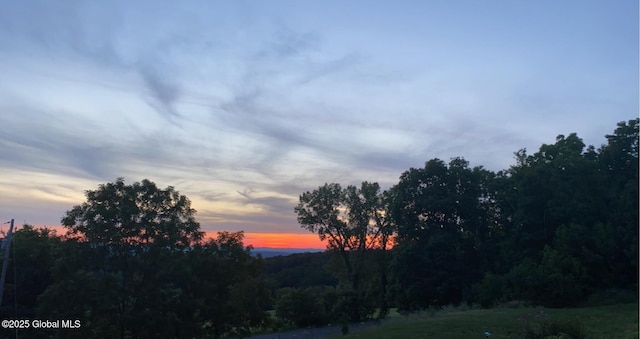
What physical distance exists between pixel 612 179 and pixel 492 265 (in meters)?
12.8

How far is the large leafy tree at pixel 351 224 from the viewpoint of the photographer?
205ft

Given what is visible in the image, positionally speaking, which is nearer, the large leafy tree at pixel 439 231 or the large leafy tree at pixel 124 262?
the large leafy tree at pixel 124 262

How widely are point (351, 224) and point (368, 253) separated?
13.1 ft

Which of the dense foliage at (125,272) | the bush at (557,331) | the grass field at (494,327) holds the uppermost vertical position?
the dense foliage at (125,272)

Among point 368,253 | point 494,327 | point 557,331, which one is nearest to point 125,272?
point 494,327

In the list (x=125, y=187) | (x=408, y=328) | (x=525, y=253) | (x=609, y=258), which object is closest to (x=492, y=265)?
(x=525, y=253)

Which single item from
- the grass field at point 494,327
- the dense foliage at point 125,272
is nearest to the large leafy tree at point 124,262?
the dense foliage at point 125,272

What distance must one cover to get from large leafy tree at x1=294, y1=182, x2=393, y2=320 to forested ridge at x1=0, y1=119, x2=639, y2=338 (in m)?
0.15

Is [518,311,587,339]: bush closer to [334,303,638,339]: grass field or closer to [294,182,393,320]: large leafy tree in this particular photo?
[334,303,638,339]: grass field

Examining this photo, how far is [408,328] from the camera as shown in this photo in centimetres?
2389

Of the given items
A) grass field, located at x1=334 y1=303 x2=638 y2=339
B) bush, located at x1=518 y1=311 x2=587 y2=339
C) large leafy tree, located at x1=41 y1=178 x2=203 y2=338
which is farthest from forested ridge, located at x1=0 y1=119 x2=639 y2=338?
bush, located at x1=518 y1=311 x2=587 y2=339

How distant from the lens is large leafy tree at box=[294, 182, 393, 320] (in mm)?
62562

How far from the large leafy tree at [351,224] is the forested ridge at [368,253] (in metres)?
0.15

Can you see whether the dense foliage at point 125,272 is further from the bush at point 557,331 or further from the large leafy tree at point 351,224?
the large leafy tree at point 351,224
